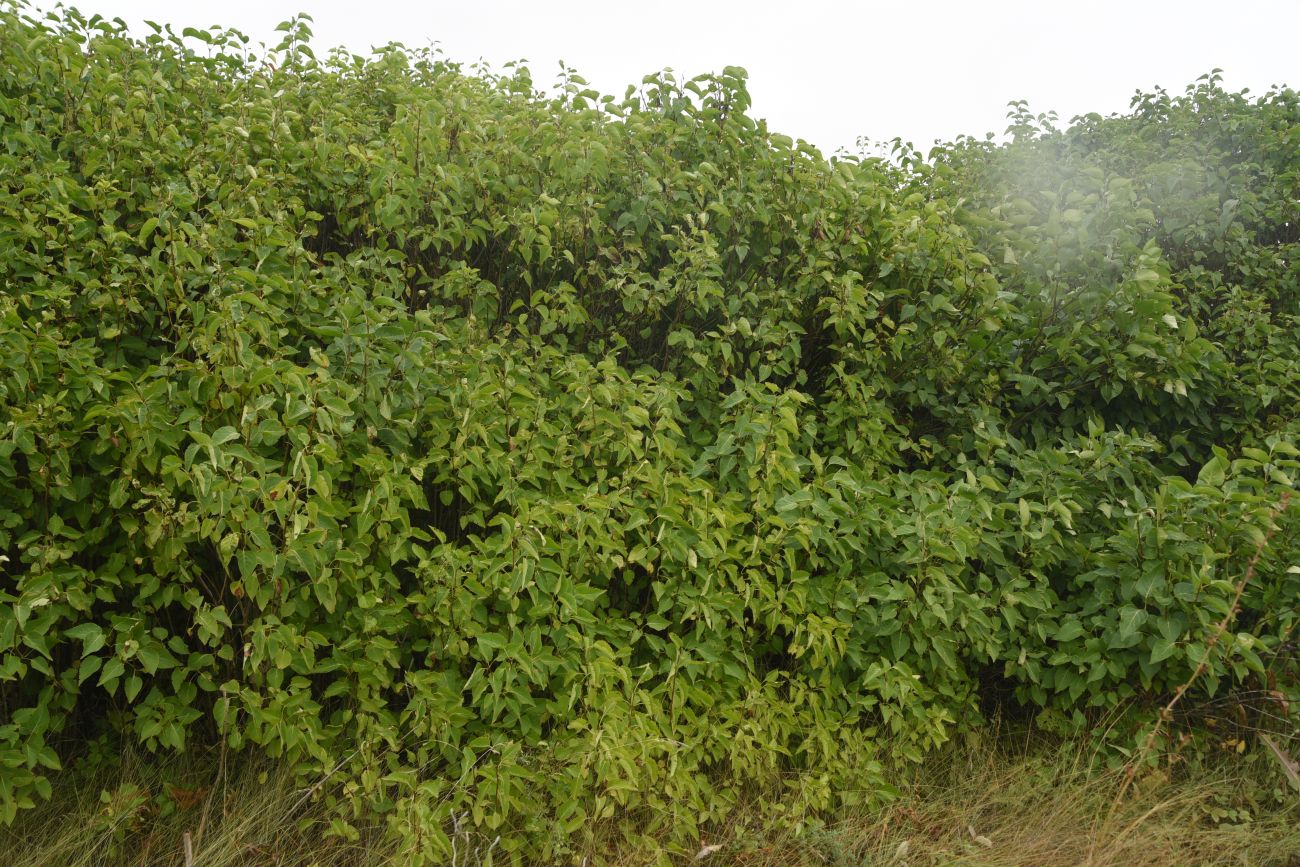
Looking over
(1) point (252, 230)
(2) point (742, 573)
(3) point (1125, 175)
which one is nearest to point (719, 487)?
(2) point (742, 573)

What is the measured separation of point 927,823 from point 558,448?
5.85 ft

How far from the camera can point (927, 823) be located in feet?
10.2

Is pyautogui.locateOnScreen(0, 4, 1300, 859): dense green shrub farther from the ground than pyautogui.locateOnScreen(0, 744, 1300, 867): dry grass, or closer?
farther from the ground

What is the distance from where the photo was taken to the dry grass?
2.66 meters

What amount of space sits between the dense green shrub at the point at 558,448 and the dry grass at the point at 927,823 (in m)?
0.16

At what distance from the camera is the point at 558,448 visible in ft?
10.2

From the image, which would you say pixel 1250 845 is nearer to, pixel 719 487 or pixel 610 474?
pixel 719 487

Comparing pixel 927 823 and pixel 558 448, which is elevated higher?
pixel 558 448

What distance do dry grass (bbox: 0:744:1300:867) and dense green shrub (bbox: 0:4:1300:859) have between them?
16cm

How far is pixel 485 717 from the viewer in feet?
9.32

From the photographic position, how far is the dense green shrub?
2617 millimetres

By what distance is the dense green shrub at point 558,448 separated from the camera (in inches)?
103

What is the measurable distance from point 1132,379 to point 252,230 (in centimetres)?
367

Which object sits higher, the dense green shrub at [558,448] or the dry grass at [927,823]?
the dense green shrub at [558,448]
